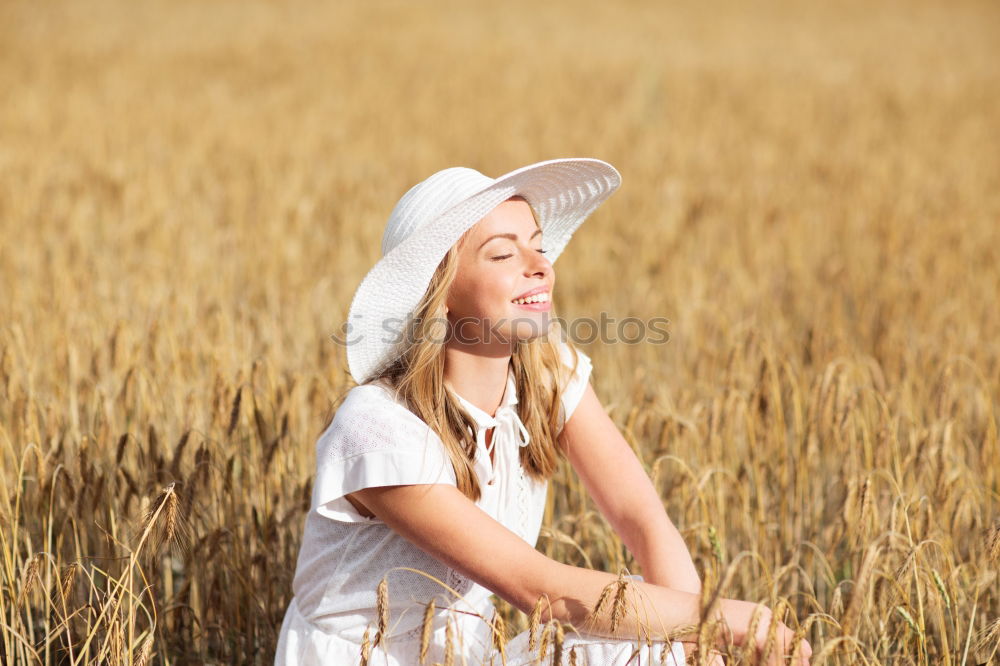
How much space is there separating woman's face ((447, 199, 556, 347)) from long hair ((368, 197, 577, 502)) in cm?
3

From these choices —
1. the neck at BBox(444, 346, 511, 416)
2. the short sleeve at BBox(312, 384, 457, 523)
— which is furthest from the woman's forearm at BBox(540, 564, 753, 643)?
the neck at BBox(444, 346, 511, 416)

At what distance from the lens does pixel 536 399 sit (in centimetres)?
154

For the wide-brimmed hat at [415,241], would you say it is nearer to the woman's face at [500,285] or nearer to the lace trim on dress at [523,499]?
the woman's face at [500,285]

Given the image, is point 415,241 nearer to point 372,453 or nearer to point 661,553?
point 372,453

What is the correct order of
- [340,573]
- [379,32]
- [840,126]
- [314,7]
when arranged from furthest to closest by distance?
[314,7] < [379,32] < [840,126] < [340,573]

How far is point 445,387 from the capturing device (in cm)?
146

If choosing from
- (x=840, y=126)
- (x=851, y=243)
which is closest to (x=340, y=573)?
(x=851, y=243)

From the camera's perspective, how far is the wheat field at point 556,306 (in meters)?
1.81

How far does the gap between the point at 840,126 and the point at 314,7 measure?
8.72 m

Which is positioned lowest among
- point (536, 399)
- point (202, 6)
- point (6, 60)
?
point (536, 399)

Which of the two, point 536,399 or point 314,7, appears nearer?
point 536,399

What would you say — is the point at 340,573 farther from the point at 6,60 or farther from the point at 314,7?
the point at 314,7

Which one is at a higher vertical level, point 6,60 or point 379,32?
point 379,32

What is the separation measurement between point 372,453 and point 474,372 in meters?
0.24
